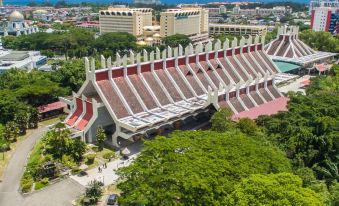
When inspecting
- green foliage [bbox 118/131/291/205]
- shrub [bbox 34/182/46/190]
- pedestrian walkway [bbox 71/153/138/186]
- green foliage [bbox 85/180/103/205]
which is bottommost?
pedestrian walkway [bbox 71/153/138/186]

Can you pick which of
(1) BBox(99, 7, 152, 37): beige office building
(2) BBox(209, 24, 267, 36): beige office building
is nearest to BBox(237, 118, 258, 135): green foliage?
(2) BBox(209, 24, 267, 36): beige office building

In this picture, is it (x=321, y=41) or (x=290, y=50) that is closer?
(x=290, y=50)

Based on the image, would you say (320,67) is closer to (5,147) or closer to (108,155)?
(108,155)

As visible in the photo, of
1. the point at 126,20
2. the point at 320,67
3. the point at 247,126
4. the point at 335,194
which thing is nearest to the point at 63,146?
the point at 247,126

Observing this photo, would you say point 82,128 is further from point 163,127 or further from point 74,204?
point 74,204

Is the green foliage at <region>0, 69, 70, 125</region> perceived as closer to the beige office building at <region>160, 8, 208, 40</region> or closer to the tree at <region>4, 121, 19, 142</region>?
the tree at <region>4, 121, 19, 142</region>

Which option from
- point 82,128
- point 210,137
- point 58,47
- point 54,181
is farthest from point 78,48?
point 210,137
